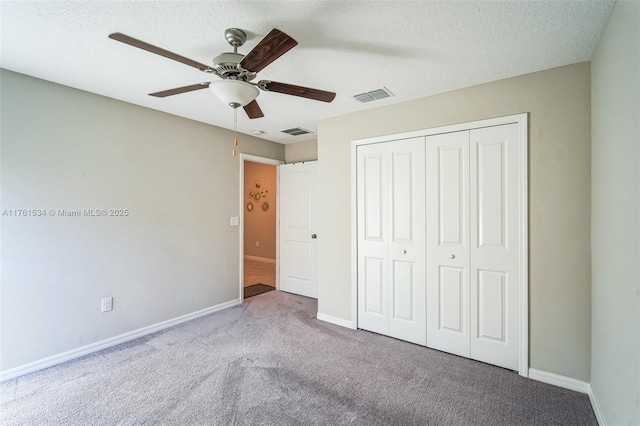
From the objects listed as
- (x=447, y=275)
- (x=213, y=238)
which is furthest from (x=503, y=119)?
(x=213, y=238)

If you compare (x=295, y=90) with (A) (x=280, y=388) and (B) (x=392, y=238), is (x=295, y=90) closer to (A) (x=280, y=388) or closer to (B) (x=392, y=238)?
(B) (x=392, y=238)

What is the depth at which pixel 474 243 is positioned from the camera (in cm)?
258

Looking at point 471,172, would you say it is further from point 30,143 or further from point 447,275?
point 30,143

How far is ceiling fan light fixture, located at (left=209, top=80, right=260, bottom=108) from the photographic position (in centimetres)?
174

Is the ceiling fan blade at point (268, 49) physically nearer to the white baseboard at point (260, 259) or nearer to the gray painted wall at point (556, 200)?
the gray painted wall at point (556, 200)

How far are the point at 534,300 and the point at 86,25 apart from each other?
12.1ft

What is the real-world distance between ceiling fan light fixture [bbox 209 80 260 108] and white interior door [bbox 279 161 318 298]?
263 cm

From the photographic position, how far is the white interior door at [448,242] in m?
2.63

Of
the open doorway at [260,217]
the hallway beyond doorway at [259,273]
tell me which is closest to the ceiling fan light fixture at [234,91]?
the hallway beyond doorway at [259,273]

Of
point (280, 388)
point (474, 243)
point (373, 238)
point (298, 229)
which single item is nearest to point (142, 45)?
point (280, 388)

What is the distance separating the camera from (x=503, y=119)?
2432mm

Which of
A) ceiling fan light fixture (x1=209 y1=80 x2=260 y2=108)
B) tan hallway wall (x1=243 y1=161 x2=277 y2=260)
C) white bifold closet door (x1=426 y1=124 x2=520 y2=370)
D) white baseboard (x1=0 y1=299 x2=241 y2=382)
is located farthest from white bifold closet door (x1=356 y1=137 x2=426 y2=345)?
tan hallway wall (x1=243 y1=161 x2=277 y2=260)

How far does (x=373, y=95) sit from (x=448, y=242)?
158 centimetres

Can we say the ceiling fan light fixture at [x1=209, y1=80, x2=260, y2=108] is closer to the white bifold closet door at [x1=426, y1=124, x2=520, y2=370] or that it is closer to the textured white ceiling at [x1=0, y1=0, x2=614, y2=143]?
the textured white ceiling at [x1=0, y1=0, x2=614, y2=143]
